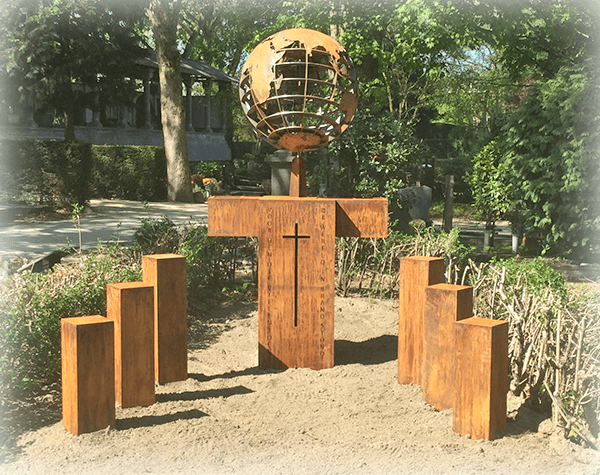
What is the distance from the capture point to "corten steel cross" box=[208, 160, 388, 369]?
5.24 m

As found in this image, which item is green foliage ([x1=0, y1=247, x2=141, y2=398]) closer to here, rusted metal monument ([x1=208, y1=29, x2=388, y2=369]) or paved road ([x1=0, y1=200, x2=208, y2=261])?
rusted metal monument ([x1=208, y1=29, x2=388, y2=369])

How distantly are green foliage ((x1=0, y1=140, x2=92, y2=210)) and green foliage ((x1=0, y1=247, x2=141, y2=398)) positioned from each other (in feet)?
33.9

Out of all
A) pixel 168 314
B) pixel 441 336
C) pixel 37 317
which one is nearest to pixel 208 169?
pixel 37 317

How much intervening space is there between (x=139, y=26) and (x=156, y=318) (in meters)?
18.9

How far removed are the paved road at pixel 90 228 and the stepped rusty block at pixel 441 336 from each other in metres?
4.74

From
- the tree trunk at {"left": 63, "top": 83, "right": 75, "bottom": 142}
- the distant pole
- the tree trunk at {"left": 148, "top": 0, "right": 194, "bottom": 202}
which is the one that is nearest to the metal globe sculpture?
the distant pole

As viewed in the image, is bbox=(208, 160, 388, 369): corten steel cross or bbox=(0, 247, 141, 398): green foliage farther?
bbox=(208, 160, 388, 369): corten steel cross

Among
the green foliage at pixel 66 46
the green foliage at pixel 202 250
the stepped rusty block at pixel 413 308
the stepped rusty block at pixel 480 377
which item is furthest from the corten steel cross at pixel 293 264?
the green foliage at pixel 66 46

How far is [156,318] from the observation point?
482cm

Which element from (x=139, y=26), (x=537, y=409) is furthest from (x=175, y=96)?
(x=537, y=409)

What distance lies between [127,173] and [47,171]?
214 inches

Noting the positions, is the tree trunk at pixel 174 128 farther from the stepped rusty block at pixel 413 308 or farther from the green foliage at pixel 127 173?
the stepped rusty block at pixel 413 308

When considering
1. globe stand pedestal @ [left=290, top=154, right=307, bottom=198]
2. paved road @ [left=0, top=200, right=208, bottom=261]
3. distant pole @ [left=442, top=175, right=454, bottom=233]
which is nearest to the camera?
globe stand pedestal @ [left=290, top=154, right=307, bottom=198]

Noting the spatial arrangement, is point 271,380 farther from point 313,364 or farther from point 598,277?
point 598,277
